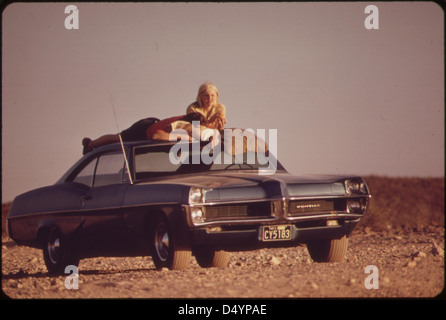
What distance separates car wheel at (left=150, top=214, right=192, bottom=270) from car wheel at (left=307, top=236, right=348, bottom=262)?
5.48 ft

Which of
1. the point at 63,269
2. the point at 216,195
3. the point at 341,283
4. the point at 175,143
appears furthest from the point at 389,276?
the point at 63,269

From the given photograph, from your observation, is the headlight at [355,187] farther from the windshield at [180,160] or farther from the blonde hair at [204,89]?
the blonde hair at [204,89]

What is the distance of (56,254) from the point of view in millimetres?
10539

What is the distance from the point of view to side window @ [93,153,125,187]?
9.86 m

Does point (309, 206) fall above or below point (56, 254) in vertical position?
above

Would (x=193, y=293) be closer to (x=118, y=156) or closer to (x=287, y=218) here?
(x=287, y=218)

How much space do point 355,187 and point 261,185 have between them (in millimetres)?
1168

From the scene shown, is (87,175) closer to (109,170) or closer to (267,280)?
(109,170)

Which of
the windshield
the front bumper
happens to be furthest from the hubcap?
the windshield

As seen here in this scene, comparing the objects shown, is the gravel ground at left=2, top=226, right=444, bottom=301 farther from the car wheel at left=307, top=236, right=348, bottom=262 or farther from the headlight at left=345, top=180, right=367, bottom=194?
the headlight at left=345, top=180, right=367, bottom=194

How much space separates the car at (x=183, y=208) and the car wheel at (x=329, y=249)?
0.01m

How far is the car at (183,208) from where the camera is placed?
28.4 ft

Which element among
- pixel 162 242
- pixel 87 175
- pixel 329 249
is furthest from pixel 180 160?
pixel 329 249

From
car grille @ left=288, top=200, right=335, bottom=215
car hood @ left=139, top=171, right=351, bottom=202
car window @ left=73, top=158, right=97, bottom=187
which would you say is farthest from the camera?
car window @ left=73, top=158, right=97, bottom=187
